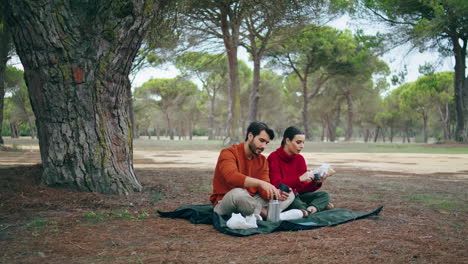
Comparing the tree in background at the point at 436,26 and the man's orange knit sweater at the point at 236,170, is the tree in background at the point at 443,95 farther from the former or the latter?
the man's orange knit sweater at the point at 236,170

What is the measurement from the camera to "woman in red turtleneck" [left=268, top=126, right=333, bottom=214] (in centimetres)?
409

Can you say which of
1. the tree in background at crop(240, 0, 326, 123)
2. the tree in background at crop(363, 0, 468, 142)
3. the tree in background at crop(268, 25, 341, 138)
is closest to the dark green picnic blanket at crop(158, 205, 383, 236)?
the tree in background at crop(240, 0, 326, 123)

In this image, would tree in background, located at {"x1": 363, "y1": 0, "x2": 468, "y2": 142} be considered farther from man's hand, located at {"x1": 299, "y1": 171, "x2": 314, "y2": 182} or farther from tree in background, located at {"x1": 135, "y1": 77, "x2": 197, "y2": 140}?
tree in background, located at {"x1": 135, "y1": 77, "x2": 197, "y2": 140}

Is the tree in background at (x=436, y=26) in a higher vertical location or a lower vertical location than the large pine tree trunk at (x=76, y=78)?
higher

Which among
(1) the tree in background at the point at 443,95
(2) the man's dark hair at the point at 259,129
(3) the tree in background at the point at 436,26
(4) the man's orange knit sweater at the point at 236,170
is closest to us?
(4) the man's orange knit sweater at the point at 236,170

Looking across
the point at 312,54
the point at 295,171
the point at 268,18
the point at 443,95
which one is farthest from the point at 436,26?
the point at 443,95

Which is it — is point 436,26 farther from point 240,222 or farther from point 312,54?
point 240,222

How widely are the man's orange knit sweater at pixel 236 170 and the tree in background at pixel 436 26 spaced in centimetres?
→ 1815

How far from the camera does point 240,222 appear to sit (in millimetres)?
3564

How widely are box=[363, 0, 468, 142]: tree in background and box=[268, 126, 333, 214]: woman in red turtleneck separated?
17570mm

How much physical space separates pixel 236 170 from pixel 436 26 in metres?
19.3

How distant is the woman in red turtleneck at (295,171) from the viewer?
13.4ft

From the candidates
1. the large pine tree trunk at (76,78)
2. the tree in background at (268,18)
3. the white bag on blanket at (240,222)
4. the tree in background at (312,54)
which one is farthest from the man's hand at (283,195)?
the tree in background at (312,54)

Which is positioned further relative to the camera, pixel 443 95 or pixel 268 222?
pixel 443 95
